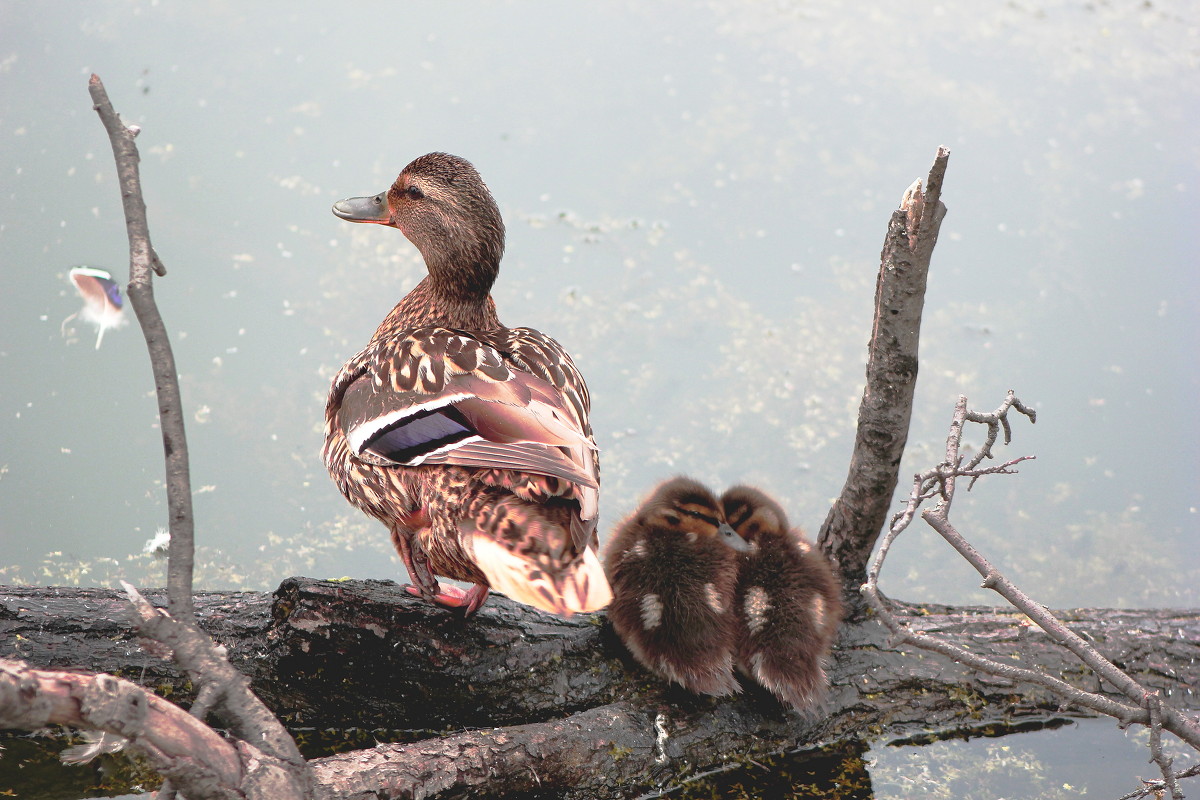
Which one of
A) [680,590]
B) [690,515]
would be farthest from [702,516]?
[680,590]

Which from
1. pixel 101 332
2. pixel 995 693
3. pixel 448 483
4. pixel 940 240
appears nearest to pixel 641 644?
pixel 448 483

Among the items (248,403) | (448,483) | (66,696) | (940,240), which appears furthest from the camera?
(940,240)

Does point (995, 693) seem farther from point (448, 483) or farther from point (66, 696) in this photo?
point (66, 696)

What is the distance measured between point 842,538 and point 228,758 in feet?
3.89

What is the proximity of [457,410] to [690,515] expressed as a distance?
47 centimetres

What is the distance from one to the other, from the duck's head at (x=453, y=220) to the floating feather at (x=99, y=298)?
1089 mm

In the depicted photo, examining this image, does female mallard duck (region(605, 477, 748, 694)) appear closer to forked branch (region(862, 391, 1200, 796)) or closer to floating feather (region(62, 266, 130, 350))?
forked branch (region(862, 391, 1200, 796))

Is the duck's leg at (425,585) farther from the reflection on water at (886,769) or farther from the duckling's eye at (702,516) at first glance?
the duckling's eye at (702,516)

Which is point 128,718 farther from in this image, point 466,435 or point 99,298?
point 99,298

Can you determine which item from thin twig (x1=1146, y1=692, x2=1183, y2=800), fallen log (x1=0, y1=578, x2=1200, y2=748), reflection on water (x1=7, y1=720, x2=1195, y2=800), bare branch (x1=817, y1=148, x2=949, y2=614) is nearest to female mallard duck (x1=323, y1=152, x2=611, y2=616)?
fallen log (x1=0, y1=578, x2=1200, y2=748)

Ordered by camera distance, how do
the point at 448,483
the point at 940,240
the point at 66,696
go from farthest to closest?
the point at 940,240 → the point at 448,483 → the point at 66,696

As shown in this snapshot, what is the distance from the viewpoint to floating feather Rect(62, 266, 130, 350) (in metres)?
2.60

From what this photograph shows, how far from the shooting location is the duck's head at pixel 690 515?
165cm

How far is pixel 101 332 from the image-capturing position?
9.05ft
